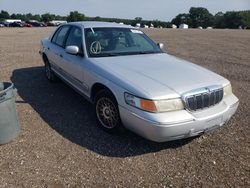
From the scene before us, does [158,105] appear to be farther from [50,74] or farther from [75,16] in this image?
[75,16]

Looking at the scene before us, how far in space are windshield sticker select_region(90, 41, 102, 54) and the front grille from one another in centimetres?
187

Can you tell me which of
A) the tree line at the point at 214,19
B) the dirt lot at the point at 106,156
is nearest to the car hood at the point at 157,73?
the dirt lot at the point at 106,156

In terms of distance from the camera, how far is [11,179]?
3.05 meters

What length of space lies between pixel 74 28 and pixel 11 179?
126 inches

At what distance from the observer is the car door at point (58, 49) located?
17.9 feet

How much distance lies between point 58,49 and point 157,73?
2722 millimetres

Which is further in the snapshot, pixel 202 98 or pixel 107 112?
pixel 107 112

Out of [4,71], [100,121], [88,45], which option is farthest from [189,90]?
[4,71]

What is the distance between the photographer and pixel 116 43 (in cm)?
476

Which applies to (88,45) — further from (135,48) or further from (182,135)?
(182,135)

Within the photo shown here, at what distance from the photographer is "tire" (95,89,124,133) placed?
3.78 metres

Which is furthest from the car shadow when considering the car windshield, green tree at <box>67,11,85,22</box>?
green tree at <box>67,11,85,22</box>

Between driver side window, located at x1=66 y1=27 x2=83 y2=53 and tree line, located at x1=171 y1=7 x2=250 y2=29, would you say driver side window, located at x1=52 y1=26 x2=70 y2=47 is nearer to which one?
driver side window, located at x1=66 y1=27 x2=83 y2=53

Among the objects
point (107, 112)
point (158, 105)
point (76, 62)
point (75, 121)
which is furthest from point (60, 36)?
point (158, 105)
